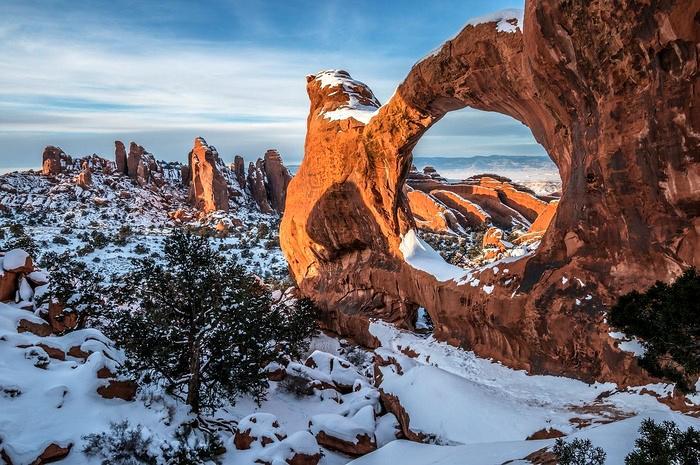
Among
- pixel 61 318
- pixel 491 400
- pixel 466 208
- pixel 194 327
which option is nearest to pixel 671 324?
pixel 491 400

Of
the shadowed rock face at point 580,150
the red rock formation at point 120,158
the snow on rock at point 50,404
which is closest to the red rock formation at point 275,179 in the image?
the red rock formation at point 120,158

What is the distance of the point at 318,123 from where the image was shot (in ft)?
75.3

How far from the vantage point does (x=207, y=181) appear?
6888cm

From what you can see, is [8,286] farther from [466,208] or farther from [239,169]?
[239,169]

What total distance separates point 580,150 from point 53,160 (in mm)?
85408

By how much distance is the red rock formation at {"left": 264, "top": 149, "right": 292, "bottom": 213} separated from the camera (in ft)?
256

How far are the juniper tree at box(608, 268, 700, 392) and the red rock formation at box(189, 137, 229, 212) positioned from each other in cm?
6725

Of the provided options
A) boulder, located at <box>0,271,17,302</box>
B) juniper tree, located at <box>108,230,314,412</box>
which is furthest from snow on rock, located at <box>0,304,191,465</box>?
boulder, located at <box>0,271,17,302</box>

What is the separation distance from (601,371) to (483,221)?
131ft

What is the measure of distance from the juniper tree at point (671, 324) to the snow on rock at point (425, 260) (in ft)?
35.9

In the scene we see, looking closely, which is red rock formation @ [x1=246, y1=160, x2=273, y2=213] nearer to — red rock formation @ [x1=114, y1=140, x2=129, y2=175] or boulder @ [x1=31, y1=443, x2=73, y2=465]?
red rock formation @ [x1=114, y1=140, x2=129, y2=175]

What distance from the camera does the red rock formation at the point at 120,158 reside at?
247 ft

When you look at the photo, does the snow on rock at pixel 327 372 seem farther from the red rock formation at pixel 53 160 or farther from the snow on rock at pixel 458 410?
the red rock formation at pixel 53 160

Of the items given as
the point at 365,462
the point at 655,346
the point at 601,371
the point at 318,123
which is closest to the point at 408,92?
the point at 318,123
